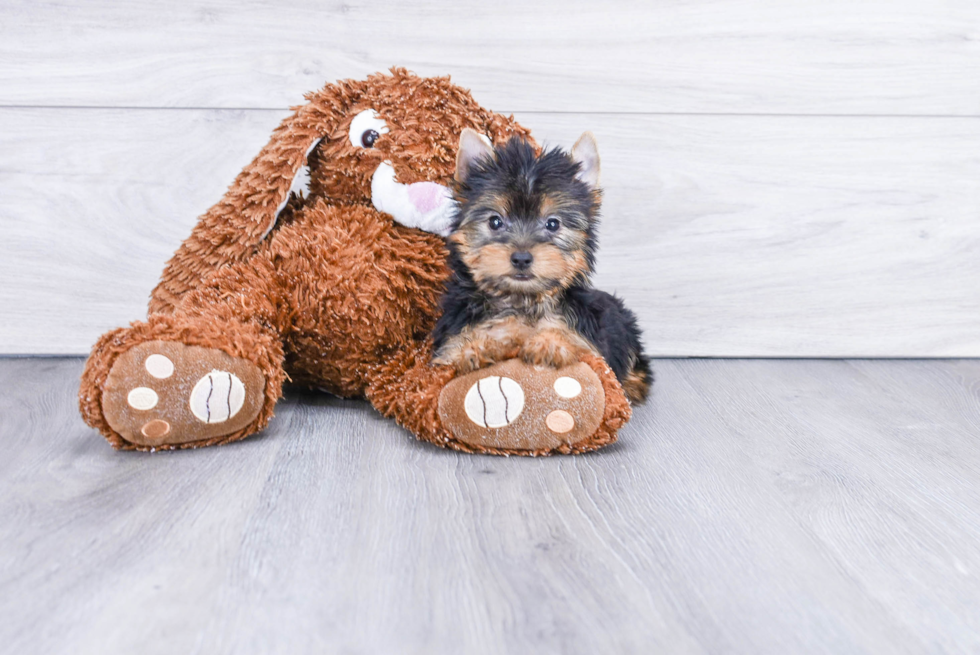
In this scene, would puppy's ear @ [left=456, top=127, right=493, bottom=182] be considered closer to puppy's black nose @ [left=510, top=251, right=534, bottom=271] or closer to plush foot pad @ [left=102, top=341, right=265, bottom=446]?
puppy's black nose @ [left=510, top=251, right=534, bottom=271]

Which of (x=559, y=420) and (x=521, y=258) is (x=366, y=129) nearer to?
(x=521, y=258)

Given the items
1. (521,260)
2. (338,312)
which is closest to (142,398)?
(338,312)

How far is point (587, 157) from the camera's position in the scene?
131 cm

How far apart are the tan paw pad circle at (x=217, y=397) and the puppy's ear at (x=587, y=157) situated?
0.62 meters

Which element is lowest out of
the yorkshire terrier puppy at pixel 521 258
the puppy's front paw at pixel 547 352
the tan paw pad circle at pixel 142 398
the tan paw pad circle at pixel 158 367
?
the tan paw pad circle at pixel 142 398

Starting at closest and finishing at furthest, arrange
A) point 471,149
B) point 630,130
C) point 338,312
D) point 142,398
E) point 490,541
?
point 490,541 → point 142,398 → point 471,149 → point 338,312 → point 630,130

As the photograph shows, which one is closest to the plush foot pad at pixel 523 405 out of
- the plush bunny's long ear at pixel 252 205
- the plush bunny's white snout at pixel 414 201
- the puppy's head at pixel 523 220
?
the puppy's head at pixel 523 220

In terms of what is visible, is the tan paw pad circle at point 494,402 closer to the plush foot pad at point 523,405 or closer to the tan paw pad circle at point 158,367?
the plush foot pad at point 523,405

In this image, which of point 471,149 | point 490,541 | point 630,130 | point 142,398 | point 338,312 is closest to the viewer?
point 490,541

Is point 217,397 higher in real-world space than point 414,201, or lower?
lower

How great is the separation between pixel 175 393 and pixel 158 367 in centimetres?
4

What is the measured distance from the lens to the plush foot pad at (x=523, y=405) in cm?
122

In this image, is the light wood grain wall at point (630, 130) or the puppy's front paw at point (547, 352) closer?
the puppy's front paw at point (547, 352)

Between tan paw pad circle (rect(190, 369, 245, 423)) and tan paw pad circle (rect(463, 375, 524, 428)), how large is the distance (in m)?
0.35
